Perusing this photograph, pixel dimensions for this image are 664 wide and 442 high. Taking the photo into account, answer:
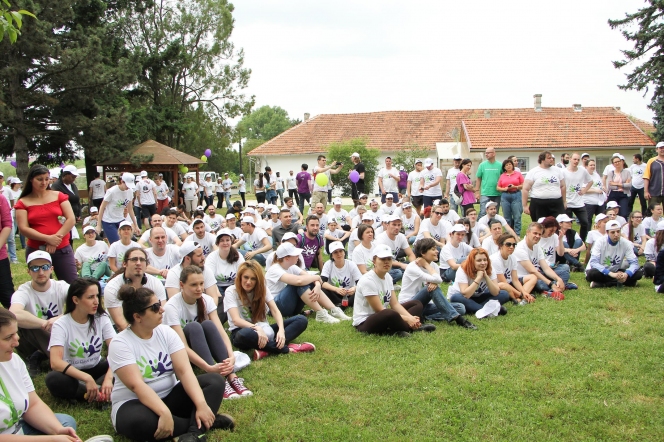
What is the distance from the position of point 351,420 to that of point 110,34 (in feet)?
68.8

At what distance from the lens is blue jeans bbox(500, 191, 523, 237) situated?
11312 mm

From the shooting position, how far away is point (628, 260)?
8461 millimetres

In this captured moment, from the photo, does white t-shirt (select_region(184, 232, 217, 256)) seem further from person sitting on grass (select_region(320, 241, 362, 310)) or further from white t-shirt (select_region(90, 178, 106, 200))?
white t-shirt (select_region(90, 178, 106, 200))

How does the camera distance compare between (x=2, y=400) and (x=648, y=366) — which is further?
(x=648, y=366)

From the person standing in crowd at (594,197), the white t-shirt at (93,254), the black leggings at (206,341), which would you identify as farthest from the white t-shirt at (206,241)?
the person standing in crowd at (594,197)

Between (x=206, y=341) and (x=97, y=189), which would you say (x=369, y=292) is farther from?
(x=97, y=189)

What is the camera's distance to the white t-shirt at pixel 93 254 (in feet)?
27.8

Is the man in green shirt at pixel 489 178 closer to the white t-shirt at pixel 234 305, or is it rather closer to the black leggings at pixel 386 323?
the black leggings at pixel 386 323

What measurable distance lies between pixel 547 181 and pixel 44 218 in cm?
813

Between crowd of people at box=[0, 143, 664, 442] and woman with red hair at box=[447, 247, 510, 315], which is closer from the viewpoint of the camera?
crowd of people at box=[0, 143, 664, 442]

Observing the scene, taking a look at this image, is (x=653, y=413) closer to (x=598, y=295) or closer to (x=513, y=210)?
(x=598, y=295)

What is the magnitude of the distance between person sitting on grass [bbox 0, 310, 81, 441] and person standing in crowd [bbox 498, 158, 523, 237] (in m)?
9.55

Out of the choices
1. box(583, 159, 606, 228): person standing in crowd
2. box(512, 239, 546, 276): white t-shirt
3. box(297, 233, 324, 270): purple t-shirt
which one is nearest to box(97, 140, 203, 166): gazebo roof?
box(297, 233, 324, 270): purple t-shirt

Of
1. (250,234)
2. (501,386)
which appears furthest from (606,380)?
(250,234)
